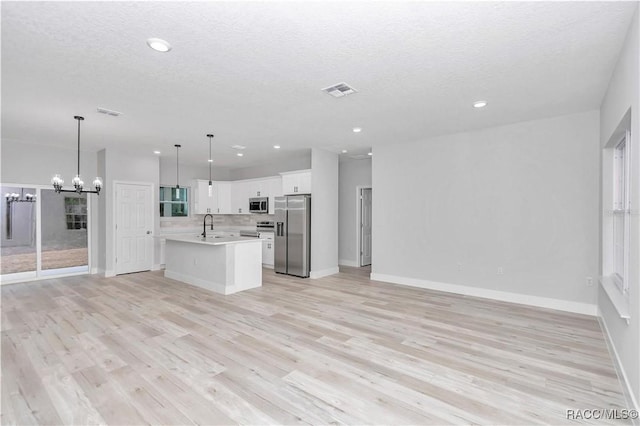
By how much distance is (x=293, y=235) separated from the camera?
22.7ft

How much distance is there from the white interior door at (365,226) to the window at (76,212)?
22.0 feet

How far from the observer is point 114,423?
6.75 ft

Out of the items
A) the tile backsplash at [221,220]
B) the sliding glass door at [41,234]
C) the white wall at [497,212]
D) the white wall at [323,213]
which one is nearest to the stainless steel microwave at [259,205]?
the tile backsplash at [221,220]

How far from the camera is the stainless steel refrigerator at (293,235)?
6.74m

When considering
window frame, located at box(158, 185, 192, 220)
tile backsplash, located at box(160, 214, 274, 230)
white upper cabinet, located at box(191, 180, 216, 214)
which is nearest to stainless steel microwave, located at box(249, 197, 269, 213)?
tile backsplash, located at box(160, 214, 274, 230)

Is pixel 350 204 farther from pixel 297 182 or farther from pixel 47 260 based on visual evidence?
pixel 47 260

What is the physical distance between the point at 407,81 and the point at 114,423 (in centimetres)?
388

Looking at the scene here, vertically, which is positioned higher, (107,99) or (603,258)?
(107,99)

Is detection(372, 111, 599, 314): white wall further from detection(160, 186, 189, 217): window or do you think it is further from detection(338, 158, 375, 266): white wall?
detection(160, 186, 189, 217): window

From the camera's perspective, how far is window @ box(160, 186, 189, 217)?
8.33 m

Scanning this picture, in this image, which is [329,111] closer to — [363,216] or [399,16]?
[399,16]

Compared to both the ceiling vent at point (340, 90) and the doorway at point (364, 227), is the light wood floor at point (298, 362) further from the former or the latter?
the doorway at point (364, 227)

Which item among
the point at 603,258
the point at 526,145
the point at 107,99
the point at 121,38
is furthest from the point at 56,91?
the point at 603,258

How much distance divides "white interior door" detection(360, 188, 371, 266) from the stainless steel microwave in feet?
8.49
